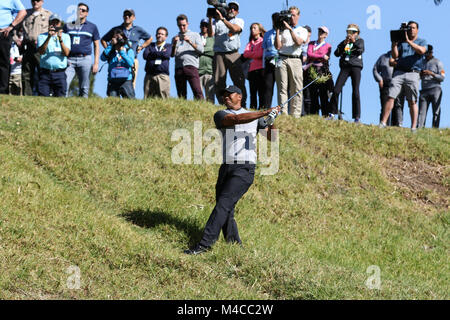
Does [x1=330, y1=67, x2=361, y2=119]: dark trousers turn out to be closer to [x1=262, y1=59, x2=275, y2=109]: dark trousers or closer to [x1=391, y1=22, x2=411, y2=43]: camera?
[x1=391, y1=22, x2=411, y2=43]: camera

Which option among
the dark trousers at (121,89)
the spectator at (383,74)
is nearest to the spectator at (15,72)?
the dark trousers at (121,89)

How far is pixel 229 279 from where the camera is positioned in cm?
909

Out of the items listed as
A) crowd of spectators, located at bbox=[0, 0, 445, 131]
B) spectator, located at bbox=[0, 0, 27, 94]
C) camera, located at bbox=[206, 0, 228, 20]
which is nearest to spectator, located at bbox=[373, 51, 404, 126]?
crowd of spectators, located at bbox=[0, 0, 445, 131]

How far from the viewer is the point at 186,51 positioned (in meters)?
17.1

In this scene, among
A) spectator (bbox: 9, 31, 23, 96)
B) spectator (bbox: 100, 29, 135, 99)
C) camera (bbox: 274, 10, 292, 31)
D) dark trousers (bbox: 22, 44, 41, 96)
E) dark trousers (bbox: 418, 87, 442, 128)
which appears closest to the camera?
camera (bbox: 274, 10, 292, 31)

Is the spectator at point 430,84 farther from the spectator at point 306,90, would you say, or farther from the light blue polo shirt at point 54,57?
the light blue polo shirt at point 54,57

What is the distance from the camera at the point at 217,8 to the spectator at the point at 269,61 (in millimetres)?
1087

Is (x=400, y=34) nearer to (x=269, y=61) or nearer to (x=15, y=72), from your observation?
(x=269, y=61)

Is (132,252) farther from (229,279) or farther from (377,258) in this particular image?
(377,258)

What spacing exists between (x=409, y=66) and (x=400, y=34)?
80 centimetres

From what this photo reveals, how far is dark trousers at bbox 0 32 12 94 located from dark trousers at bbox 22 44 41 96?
1108mm

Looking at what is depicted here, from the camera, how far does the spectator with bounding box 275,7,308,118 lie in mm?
16328

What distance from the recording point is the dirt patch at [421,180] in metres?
15.0
